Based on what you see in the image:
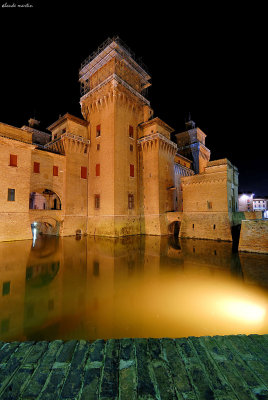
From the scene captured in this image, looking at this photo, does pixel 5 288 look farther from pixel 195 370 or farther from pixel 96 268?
pixel 195 370

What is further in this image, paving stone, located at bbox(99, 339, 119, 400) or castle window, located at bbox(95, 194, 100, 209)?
castle window, located at bbox(95, 194, 100, 209)

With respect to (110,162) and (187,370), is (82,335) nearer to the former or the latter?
(187,370)

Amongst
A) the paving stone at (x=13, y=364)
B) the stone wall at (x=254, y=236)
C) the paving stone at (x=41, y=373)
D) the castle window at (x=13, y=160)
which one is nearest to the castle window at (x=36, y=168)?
the castle window at (x=13, y=160)

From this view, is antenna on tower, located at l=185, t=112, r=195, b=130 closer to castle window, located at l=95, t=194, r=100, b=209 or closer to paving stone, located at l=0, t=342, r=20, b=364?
castle window, located at l=95, t=194, r=100, b=209

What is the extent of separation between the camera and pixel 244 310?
609cm

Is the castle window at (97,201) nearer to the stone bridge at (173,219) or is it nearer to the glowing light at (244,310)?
the stone bridge at (173,219)

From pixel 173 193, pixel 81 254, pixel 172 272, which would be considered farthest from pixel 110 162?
pixel 172 272

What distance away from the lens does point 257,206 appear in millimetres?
76875

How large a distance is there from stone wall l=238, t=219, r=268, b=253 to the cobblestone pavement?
512 inches

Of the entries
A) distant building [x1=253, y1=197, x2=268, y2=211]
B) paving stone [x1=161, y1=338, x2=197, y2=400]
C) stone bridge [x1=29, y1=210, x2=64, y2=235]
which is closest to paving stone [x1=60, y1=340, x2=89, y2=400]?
paving stone [x1=161, y1=338, x2=197, y2=400]

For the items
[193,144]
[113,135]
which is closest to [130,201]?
[113,135]

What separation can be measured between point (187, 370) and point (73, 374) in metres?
1.53

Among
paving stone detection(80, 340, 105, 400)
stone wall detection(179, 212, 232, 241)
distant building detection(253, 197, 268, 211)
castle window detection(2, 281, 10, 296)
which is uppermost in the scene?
distant building detection(253, 197, 268, 211)

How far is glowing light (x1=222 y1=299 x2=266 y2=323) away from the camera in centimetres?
560
